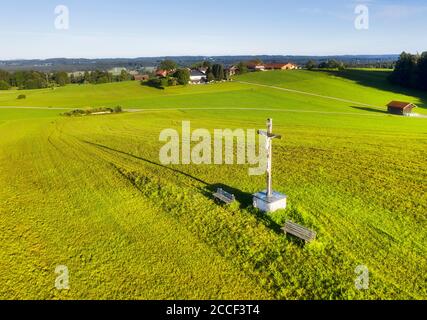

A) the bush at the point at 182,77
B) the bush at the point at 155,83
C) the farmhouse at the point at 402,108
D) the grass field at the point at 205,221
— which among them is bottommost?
the grass field at the point at 205,221

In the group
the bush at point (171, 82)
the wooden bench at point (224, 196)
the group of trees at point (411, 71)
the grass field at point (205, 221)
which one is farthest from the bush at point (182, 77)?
the wooden bench at point (224, 196)

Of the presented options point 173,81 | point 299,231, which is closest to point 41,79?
point 173,81

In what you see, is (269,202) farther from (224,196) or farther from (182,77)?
(182,77)

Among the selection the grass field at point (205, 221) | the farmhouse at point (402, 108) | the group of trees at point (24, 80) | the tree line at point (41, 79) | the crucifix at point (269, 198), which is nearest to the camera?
the grass field at point (205, 221)

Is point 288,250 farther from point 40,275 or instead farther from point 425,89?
point 425,89

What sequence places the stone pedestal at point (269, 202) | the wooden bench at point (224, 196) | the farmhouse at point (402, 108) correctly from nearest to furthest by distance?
the stone pedestal at point (269, 202), the wooden bench at point (224, 196), the farmhouse at point (402, 108)

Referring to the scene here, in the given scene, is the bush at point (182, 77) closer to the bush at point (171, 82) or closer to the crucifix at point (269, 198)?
the bush at point (171, 82)

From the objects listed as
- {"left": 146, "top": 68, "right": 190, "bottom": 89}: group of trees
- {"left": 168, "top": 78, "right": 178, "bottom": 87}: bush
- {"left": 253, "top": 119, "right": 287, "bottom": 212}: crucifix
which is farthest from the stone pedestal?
{"left": 168, "top": 78, "right": 178, "bottom": 87}: bush
